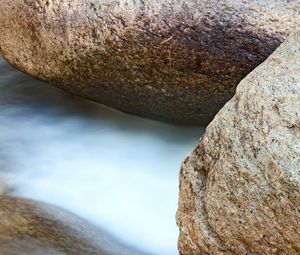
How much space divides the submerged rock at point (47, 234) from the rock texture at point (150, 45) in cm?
Answer: 89

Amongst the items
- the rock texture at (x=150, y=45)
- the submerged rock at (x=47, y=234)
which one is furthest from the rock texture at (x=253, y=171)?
the rock texture at (x=150, y=45)

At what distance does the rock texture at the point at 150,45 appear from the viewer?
10.8ft

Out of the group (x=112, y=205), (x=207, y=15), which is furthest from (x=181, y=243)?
(x=207, y=15)

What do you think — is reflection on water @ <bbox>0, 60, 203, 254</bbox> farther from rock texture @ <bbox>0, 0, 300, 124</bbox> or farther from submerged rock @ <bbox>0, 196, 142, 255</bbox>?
rock texture @ <bbox>0, 0, 300, 124</bbox>

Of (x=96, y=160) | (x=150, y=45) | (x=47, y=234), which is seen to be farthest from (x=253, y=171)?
(x=96, y=160)

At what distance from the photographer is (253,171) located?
223cm

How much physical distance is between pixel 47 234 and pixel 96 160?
0.96m

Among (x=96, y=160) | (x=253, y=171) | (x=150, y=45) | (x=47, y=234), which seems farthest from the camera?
(x=96, y=160)

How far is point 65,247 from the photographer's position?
305 centimetres

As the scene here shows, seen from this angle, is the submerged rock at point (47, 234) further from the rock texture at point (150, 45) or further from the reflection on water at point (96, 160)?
the rock texture at point (150, 45)

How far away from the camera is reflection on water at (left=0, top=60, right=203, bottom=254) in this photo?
3457mm

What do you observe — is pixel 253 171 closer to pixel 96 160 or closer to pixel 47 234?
pixel 47 234

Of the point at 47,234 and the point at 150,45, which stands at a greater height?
the point at 150,45

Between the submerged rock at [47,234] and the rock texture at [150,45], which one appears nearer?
the submerged rock at [47,234]
